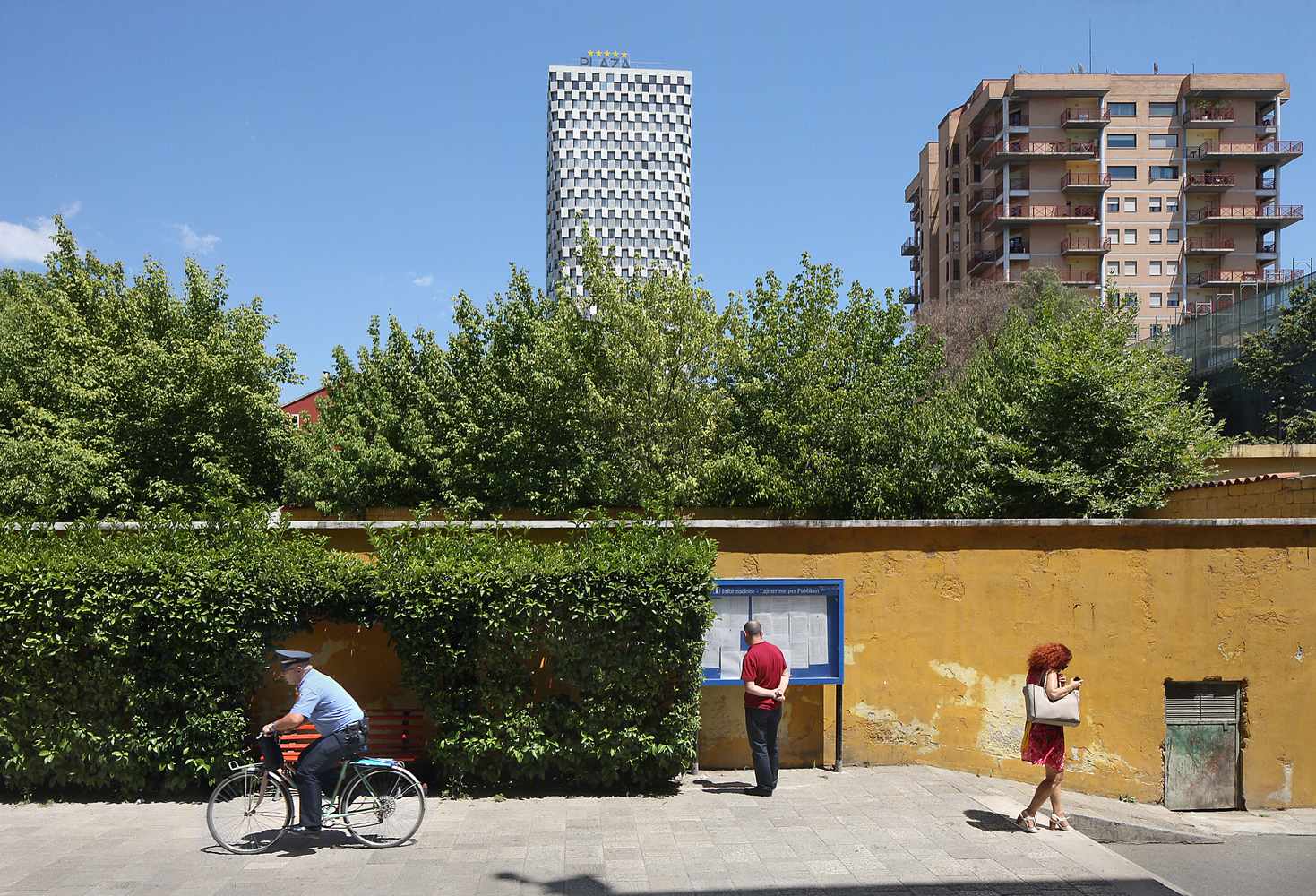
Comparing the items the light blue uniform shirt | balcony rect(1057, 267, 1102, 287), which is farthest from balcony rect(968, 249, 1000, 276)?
the light blue uniform shirt

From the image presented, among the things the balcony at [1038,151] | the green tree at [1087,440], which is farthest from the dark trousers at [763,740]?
the balcony at [1038,151]

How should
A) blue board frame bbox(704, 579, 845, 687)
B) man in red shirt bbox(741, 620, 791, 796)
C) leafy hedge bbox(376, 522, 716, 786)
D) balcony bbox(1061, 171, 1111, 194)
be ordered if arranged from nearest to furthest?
leafy hedge bbox(376, 522, 716, 786)
man in red shirt bbox(741, 620, 791, 796)
blue board frame bbox(704, 579, 845, 687)
balcony bbox(1061, 171, 1111, 194)

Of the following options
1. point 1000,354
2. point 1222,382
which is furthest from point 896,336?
point 1222,382

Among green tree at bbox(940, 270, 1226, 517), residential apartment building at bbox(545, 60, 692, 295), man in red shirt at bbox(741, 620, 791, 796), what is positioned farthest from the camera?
residential apartment building at bbox(545, 60, 692, 295)

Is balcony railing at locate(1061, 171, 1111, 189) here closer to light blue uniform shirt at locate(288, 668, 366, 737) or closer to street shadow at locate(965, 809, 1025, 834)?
street shadow at locate(965, 809, 1025, 834)

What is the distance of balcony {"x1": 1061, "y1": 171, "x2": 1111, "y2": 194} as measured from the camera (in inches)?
2509

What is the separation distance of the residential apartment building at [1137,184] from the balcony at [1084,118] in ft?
0.32

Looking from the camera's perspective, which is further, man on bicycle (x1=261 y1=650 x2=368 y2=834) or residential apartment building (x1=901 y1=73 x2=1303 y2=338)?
residential apartment building (x1=901 y1=73 x2=1303 y2=338)

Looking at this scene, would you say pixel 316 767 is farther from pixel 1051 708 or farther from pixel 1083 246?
pixel 1083 246

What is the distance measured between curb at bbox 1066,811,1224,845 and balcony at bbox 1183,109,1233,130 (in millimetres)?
72643

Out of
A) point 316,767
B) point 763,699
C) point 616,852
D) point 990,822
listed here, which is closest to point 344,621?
point 316,767

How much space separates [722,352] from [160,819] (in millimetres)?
→ 14075

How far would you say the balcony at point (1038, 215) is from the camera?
6238cm

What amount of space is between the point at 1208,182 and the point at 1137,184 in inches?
201
